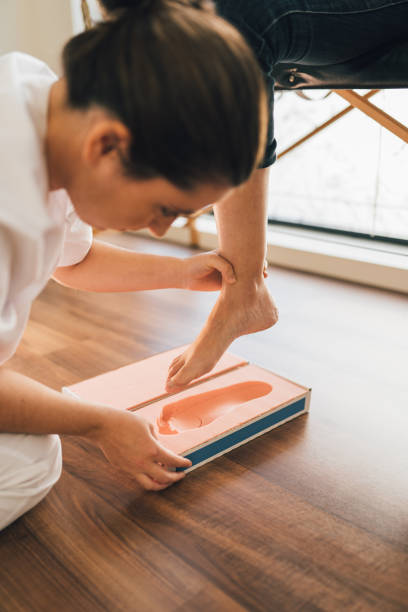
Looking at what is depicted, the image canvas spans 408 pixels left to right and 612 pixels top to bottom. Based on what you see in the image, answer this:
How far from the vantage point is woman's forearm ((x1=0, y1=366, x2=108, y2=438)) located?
Result: 674 mm

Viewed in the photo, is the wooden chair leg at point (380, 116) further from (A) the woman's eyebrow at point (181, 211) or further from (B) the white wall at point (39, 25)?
(B) the white wall at point (39, 25)

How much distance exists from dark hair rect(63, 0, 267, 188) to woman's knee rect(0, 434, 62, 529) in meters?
0.40

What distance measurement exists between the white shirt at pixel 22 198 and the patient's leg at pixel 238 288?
296 millimetres

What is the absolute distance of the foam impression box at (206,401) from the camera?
2.86 feet

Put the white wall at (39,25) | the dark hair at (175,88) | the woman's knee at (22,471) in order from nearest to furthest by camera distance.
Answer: the dark hair at (175,88) → the woman's knee at (22,471) → the white wall at (39,25)

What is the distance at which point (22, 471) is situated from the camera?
2.44 ft

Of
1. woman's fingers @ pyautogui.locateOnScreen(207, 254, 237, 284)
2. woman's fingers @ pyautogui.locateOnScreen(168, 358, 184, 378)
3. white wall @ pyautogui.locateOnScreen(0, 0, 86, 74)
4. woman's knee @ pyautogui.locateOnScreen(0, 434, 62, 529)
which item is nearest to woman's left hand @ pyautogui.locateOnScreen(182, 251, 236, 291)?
woman's fingers @ pyautogui.locateOnScreen(207, 254, 237, 284)

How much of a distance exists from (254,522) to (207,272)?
390 millimetres

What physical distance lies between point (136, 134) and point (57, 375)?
0.75 metres

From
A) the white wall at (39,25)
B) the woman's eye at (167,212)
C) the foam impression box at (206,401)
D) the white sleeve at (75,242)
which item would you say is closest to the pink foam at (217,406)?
the foam impression box at (206,401)

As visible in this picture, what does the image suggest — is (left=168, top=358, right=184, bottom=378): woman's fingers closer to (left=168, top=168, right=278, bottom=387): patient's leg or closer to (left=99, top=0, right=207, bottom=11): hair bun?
(left=168, top=168, right=278, bottom=387): patient's leg

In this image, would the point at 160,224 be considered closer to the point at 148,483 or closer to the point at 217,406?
the point at 148,483

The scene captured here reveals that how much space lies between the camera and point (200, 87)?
19.6 inches

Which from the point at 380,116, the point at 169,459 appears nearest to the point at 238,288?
the point at 169,459
